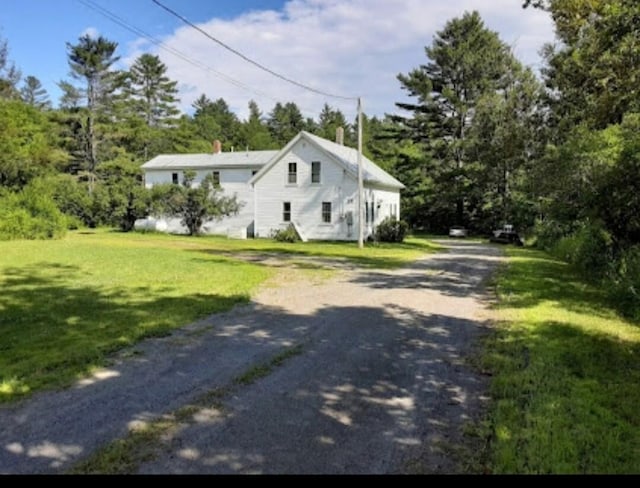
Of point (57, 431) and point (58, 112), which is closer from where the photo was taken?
point (57, 431)

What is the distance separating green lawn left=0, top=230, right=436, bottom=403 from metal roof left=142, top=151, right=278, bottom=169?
18852 mm

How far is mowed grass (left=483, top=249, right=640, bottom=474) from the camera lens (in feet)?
12.1

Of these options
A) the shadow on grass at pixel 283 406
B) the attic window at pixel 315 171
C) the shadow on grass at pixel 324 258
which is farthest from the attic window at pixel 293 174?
the shadow on grass at pixel 283 406

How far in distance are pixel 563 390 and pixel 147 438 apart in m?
4.02

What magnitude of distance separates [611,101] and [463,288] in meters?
7.37

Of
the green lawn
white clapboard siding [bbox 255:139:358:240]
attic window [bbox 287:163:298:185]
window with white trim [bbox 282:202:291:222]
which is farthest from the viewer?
window with white trim [bbox 282:202:291:222]

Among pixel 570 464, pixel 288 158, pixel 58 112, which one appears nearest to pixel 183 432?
pixel 570 464

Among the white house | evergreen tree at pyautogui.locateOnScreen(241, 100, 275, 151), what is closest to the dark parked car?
the white house

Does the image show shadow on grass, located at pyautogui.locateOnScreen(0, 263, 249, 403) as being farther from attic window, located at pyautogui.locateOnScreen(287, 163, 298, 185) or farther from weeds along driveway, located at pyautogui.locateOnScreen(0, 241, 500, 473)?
attic window, located at pyautogui.locateOnScreen(287, 163, 298, 185)

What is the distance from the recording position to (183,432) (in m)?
4.00

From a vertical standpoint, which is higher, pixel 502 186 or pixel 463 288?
pixel 502 186

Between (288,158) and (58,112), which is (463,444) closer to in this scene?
(288,158)

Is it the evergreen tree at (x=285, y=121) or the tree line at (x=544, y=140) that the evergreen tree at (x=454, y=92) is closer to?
the tree line at (x=544, y=140)

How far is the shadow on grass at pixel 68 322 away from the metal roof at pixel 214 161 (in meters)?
24.8
